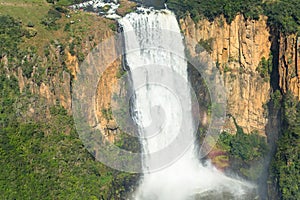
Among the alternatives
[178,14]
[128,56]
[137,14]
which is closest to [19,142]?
[128,56]

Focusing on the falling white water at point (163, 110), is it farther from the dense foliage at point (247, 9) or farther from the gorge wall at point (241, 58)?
the gorge wall at point (241, 58)

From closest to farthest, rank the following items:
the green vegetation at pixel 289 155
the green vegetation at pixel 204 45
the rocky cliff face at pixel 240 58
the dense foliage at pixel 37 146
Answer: the dense foliage at pixel 37 146
the green vegetation at pixel 289 155
the rocky cliff face at pixel 240 58
the green vegetation at pixel 204 45

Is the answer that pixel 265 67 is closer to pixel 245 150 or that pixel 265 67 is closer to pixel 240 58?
pixel 240 58

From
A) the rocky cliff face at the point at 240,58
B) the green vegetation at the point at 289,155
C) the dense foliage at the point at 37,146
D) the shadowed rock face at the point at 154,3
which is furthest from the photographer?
the shadowed rock face at the point at 154,3

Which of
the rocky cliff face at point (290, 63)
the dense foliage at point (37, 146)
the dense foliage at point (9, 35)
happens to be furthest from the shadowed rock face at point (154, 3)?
the dense foliage at point (9, 35)

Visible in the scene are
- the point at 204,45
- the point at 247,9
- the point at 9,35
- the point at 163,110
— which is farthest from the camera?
the point at 204,45

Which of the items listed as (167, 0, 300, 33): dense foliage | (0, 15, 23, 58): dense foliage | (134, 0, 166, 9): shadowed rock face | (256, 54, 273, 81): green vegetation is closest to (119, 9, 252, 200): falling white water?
(167, 0, 300, 33): dense foliage

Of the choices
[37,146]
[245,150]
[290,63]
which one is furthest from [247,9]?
[37,146]
